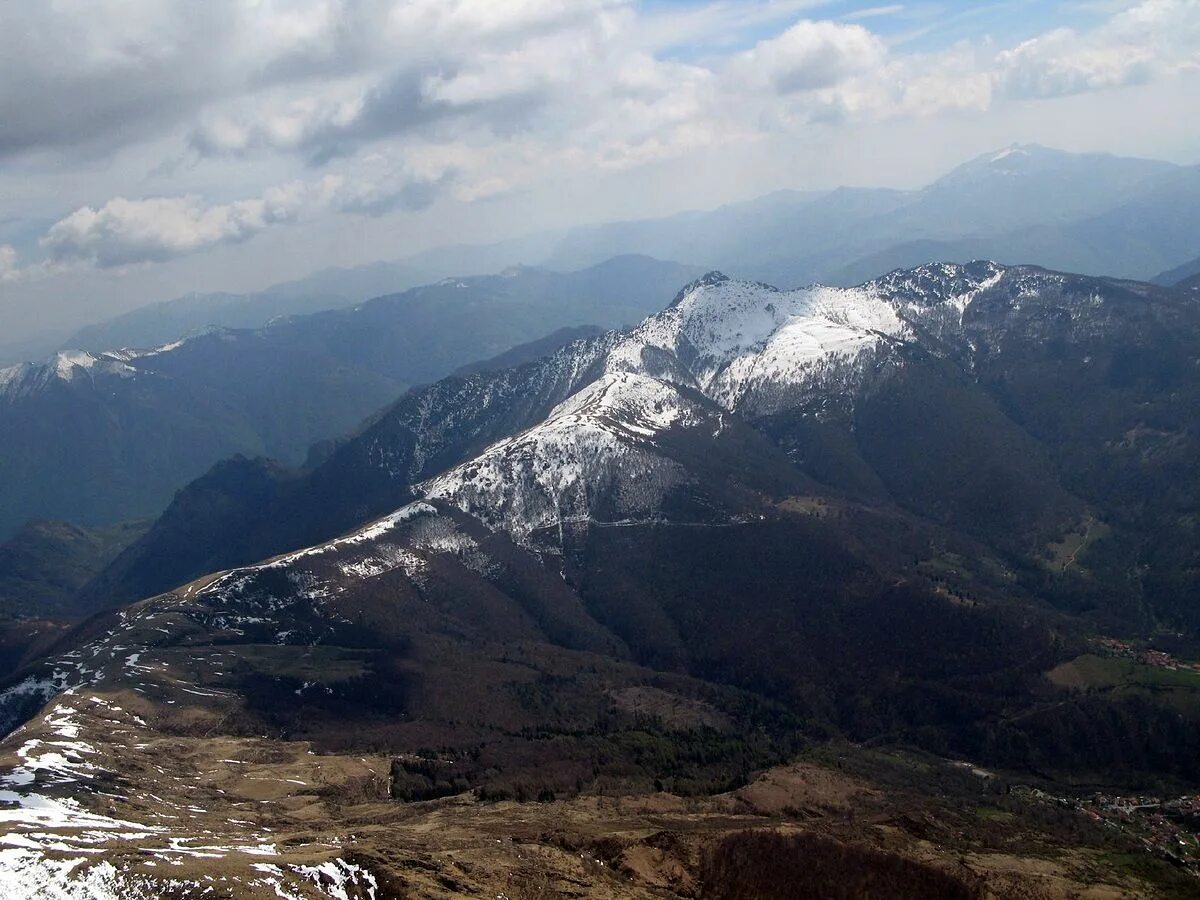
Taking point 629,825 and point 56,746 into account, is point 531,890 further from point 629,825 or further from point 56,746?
point 56,746

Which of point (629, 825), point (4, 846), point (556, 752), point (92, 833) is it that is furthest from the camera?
point (556, 752)

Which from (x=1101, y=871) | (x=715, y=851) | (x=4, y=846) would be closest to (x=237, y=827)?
(x=4, y=846)

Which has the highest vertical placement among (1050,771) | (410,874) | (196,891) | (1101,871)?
(196,891)

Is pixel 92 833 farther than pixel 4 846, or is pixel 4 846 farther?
pixel 92 833

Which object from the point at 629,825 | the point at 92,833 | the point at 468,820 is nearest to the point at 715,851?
the point at 629,825

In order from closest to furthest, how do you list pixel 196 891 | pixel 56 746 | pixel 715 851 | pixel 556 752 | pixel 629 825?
pixel 196 891
pixel 715 851
pixel 629 825
pixel 56 746
pixel 556 752

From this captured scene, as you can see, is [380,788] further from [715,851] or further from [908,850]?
[908,850]

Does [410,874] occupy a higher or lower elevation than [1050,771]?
higher

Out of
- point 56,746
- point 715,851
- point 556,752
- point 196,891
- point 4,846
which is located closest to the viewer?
point 196,891

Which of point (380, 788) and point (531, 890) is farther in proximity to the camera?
point (380, 788)
